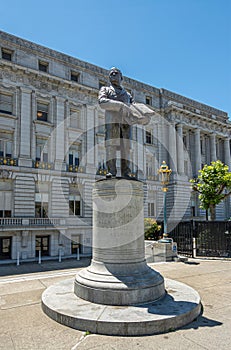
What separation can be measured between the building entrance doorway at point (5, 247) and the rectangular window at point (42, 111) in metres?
12.1

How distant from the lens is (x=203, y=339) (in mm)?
4379

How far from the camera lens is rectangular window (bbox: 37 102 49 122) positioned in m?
25.9

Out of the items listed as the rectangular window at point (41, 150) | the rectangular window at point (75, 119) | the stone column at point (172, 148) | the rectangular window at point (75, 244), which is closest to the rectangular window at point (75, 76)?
the rectangular window at point (75, 119)

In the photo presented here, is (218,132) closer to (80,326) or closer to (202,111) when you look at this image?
(202,111)

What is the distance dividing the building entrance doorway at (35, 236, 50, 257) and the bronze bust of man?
61.7 ft

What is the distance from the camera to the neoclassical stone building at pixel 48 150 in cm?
2275

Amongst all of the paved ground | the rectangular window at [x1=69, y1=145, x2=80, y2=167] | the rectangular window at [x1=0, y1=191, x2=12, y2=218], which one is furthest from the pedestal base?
the rectangular window at [x1=69, y1=145, x2=80, y2=167]

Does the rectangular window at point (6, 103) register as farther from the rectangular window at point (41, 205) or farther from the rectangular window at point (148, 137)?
the rectangular window at point (148, 137)

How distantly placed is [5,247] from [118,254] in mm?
18769

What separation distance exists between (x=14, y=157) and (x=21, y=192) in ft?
10.8

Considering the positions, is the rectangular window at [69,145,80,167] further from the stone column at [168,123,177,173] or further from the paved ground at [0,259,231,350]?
the paved ground at [0,259,231,350]

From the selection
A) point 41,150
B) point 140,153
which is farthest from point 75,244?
point 140,153

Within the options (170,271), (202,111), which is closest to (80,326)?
(170,271)

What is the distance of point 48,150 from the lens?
2553cm
